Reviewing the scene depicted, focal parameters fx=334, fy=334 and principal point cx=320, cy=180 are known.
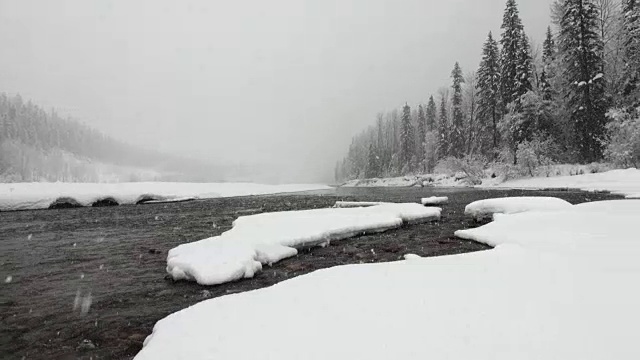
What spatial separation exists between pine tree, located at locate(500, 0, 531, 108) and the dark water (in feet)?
91.0

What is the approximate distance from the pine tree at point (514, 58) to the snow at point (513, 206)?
1027 inches

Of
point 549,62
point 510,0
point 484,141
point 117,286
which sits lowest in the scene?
point 117,286

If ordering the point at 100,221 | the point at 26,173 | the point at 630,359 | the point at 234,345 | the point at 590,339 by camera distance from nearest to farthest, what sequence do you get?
the point at 630,359 → the point at 590,339 → the point at 234,345 → the point at 100,221 → the point at 26,173

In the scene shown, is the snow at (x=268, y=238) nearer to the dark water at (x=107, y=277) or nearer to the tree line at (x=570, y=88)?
the dark water at (x=107, y=277)

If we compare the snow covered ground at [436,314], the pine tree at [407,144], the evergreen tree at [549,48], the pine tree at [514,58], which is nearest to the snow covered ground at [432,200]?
the snow covered ground at [436,314]

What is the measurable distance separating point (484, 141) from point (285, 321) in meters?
52.4

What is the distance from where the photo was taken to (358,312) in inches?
177

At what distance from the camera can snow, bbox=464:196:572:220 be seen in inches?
524

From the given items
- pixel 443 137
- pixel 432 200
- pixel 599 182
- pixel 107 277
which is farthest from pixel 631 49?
pixel 107 277

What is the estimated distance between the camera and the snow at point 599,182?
2257 centimetres

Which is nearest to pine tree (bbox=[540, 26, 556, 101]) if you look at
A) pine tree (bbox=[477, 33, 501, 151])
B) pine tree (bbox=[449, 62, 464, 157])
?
pine tree (bbox=[477, 33, 501, 151])

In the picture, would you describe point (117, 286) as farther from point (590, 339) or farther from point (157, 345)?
point (590, 339)

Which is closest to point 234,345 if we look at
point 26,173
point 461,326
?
point 461,326

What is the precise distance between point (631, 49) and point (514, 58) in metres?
9.86
